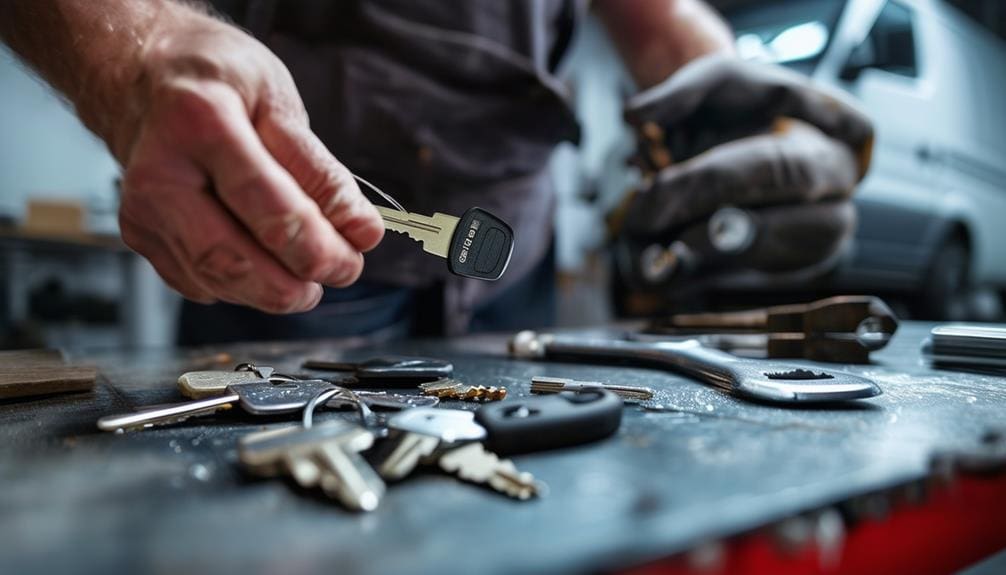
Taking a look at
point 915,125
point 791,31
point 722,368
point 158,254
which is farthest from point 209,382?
point 915,125

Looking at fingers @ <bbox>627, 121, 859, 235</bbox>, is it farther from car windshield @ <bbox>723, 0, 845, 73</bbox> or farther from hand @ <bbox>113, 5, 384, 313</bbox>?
car windshield @ <bbox>723, 0, 845, 73</bbox>

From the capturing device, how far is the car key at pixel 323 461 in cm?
25

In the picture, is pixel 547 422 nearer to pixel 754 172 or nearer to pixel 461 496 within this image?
pixel 461 496

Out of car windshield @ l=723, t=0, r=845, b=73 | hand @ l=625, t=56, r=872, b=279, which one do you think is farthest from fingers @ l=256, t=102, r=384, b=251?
car windshield @ l=723, t=0, r=845, b=73

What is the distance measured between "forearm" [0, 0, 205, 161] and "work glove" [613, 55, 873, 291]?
85cm

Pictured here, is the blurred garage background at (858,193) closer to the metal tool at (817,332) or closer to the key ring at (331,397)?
the metal tool at (817,332)

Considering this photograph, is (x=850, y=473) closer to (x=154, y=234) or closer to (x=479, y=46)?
(x=154, y=234)

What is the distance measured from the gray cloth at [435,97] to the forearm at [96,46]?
0.26 m

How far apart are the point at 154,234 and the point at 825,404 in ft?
1.71

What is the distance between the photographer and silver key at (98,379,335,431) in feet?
1.24

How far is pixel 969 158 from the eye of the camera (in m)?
2.89

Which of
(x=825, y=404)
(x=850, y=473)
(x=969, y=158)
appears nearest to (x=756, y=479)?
(x=850, y=473)

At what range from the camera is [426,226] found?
1.67ft

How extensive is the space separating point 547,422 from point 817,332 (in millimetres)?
510
